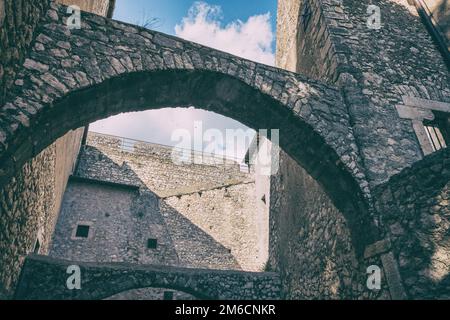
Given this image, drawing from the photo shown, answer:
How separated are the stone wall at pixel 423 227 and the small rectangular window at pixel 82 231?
403 inches

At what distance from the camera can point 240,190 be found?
45.9 feet

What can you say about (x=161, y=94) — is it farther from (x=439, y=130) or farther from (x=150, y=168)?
(x=150, y=168)

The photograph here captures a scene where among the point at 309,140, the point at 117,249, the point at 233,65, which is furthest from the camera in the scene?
the point at 117,249

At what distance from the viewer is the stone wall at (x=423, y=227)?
Answer: 10.3ft

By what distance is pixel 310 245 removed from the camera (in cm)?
553

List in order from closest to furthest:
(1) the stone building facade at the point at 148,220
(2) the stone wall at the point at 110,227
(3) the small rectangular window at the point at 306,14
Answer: (3) the small rectangular window at the point at 306,14 → (2) the stone wall at the point at 110,227 → (1) the stone building facade at the point at 148,220

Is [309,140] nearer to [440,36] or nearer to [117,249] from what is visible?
[440,36]

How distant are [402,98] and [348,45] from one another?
126 centimetres

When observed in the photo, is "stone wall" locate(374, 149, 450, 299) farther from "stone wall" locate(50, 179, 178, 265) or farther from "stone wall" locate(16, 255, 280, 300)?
"stone wall" locate(50, 179, 178, 265)

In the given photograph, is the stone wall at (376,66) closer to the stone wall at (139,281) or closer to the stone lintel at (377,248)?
the stone lintel at (377,248)

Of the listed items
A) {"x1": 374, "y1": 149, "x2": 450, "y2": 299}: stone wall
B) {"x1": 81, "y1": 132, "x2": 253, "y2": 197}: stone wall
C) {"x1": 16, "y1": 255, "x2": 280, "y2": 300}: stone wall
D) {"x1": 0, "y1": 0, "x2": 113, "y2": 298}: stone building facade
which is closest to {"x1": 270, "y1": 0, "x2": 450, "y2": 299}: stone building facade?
{"x1": 374, "y1": 149, "x2": 450, "y2": 299}: stone wall

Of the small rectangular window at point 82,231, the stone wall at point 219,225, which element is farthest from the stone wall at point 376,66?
the small rectangular window at point 82,231

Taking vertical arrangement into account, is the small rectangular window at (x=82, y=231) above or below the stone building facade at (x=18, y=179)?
above
